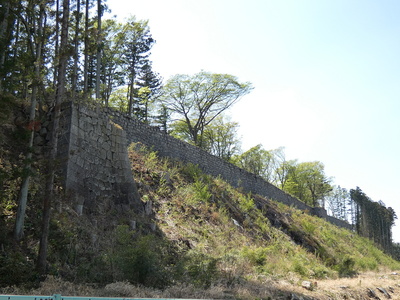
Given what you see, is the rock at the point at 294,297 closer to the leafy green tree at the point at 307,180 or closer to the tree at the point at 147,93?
the tree at the point at 147,93

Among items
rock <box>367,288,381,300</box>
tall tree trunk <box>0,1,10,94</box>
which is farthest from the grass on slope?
tall tree trunk <box>0,1,10,94</box>

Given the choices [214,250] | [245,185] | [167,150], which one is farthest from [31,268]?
[245,185]

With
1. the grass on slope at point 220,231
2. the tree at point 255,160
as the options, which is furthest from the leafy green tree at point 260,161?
the grass on slope at point 220,231

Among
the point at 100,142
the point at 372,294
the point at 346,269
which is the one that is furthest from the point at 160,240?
the point at 346,269

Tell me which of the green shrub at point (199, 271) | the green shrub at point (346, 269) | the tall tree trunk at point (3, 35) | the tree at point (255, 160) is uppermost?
the tree at point (255, 160)

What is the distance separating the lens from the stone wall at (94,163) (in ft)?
33.1

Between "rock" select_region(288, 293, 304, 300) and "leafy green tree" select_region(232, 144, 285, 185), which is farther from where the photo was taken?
"leafy green tree" select_region(232, 144, 285, 185)

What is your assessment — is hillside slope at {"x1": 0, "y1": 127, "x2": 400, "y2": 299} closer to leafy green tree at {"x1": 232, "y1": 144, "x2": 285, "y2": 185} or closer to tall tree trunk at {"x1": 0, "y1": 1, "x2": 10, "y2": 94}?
tall tree trunk at {"x1": 0, "y1": 1, "x2": 10, "y2": 94}

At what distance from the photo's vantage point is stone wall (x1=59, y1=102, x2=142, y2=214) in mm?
10086

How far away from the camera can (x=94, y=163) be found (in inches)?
434

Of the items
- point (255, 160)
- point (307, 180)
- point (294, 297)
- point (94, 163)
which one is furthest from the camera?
point (307, 180)

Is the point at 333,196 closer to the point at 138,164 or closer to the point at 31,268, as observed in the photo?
the point at 138,164

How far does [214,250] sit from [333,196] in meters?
63.6

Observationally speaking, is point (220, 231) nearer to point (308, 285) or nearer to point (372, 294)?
point (308, 285)
